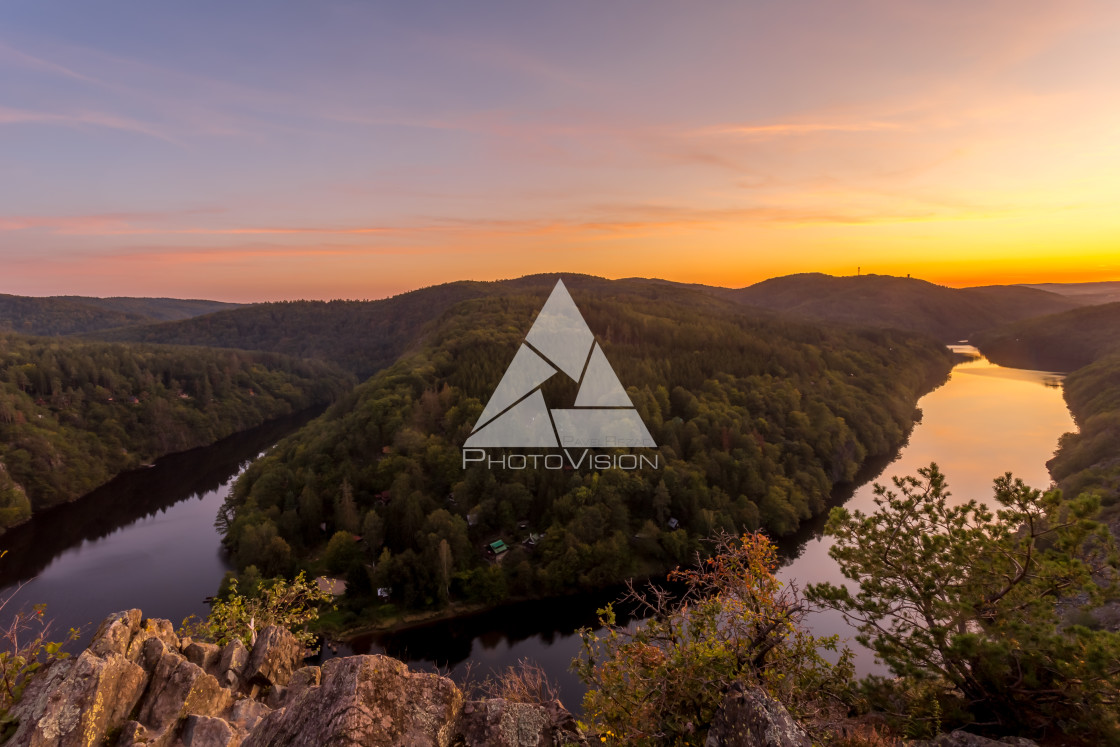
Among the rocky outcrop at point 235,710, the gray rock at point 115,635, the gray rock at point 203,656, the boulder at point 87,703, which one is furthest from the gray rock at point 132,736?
the gray rock at point 203,656

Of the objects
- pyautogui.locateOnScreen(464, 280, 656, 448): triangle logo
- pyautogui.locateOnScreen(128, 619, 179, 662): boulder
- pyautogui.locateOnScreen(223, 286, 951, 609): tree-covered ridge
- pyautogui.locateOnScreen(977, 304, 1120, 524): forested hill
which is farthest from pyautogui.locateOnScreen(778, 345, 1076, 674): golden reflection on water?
pyautogui.locateOnScreen(128, 619, 179, 662): boulder

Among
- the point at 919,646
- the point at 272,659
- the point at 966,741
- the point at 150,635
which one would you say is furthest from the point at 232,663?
the point at 919,646

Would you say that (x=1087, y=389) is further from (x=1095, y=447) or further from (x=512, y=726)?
(x=512, y=726)

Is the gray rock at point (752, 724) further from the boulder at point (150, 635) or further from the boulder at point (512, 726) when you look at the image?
the boulder at point (150, 635)

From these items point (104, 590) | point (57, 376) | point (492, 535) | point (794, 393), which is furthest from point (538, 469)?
point (57, 376)

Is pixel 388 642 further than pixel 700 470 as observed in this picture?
No

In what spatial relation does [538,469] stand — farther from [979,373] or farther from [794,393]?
[979,373]
